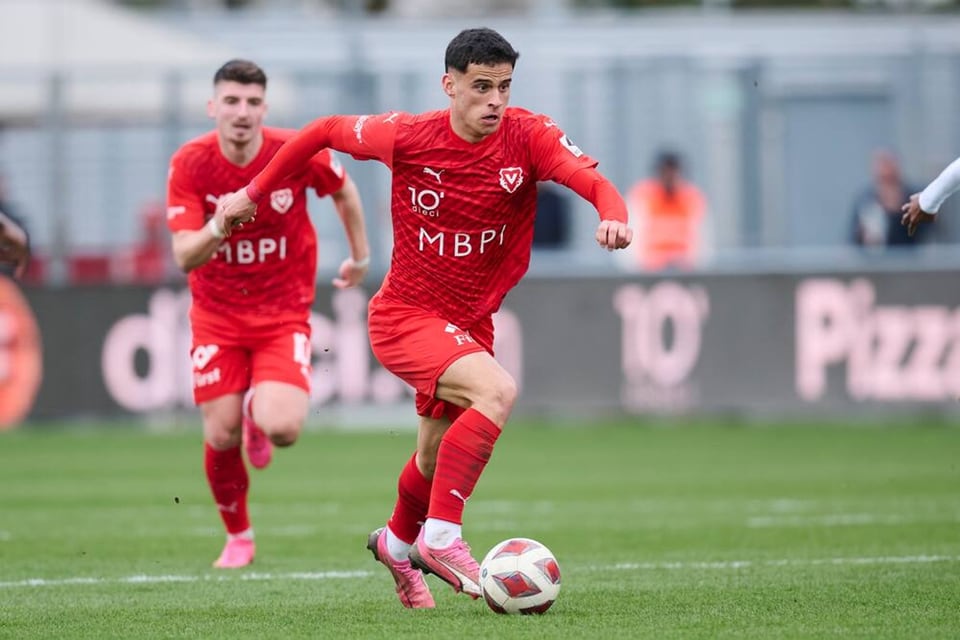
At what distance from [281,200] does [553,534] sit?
2.49 meters

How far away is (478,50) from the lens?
23.3 feet

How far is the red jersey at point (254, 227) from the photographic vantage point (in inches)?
356

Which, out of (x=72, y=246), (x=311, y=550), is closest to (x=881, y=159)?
(x=72, y=246)

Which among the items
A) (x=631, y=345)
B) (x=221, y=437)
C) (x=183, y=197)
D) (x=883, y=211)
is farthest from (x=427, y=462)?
(x=883, y=211)

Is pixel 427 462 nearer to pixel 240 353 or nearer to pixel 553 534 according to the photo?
pixel 240 353

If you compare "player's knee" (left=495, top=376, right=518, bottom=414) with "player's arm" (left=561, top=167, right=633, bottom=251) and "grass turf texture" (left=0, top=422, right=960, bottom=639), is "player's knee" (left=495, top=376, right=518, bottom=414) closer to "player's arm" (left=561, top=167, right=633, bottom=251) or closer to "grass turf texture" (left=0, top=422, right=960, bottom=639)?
"player's arm" (left=561, top=167, right=633, bottom=251)

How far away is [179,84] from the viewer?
18.2 metres

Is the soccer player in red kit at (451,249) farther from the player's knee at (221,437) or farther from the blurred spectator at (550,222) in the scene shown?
the blurred spectator at (550,222)

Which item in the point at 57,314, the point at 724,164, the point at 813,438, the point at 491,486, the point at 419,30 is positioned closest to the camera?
the point at 491,486

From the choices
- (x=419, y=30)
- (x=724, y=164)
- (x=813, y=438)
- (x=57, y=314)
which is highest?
(x=419, y=30)

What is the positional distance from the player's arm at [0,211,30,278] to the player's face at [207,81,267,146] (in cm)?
120

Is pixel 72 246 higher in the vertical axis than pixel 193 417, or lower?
higher

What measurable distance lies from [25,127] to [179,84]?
1.70 m

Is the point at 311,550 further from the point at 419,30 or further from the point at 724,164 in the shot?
the point at 419,30
